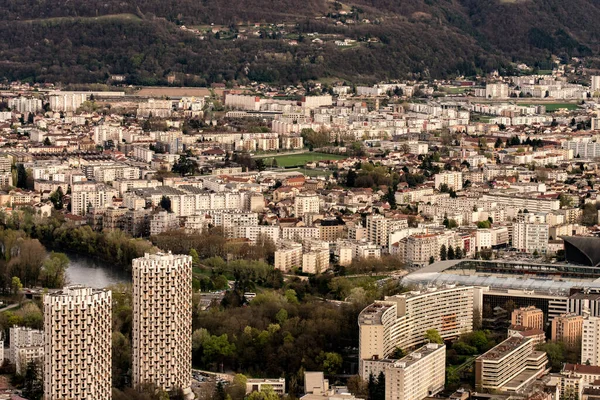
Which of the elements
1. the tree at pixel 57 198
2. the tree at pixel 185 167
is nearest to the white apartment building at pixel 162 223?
the tree at pixel 57 198

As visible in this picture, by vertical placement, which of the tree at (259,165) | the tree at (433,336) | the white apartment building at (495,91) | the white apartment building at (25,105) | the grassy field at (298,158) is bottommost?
the tree at (433,336)

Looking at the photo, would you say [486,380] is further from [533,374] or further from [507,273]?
[507,273]

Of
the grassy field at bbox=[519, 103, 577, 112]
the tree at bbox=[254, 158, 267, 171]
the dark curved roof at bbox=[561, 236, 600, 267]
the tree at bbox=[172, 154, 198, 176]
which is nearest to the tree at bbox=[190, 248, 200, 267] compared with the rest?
the dark curved roof at bbox=[561, 236, 600, 267]

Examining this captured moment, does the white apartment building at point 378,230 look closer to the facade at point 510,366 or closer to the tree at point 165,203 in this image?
the tree at point 165,203

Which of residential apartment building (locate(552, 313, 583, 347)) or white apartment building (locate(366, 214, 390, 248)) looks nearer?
residential apartment building (locate(552, 313, 583, 347))

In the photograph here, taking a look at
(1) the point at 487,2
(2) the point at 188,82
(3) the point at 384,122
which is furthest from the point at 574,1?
(3) the point at 384,122

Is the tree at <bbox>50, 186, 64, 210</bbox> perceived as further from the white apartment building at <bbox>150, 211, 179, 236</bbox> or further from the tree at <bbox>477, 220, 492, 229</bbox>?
the tree at <bbox>477, 220, 492, 229</bbox>

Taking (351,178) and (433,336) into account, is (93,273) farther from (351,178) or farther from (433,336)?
(351,178)
